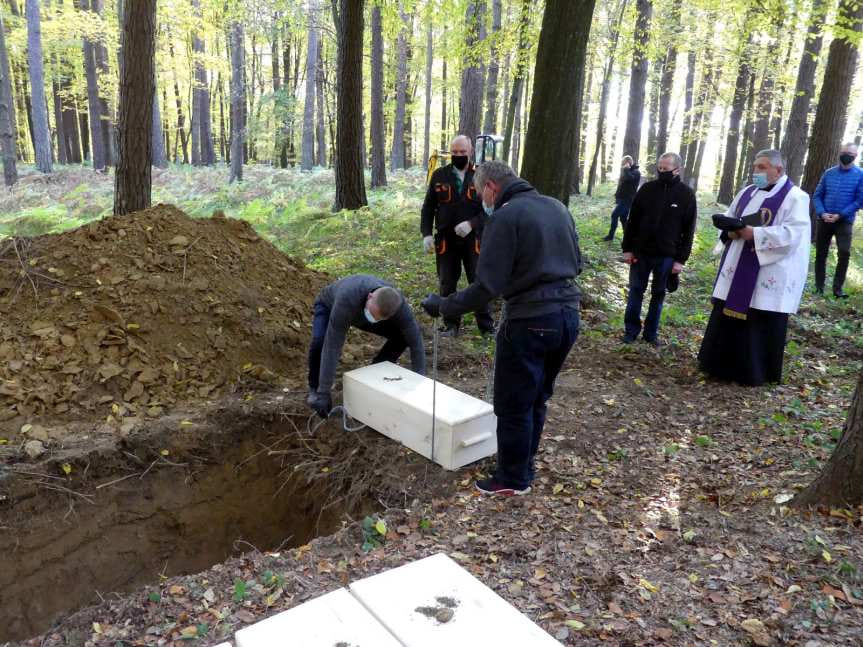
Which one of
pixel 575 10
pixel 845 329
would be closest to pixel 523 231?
pixel 575 10

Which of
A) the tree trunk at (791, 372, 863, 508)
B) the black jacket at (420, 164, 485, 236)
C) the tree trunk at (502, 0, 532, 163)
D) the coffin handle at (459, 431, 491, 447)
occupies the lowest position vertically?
the coffin handle at (459, 431, 491, 447)

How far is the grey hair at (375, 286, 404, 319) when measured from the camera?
438cm

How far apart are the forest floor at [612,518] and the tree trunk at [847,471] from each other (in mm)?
100

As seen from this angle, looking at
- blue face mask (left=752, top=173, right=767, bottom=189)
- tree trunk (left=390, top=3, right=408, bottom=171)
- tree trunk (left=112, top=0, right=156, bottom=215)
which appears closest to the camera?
blue face mask (left=752, top=173, right=767, bottom=189)

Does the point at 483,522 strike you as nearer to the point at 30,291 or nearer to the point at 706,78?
the point at 30,291

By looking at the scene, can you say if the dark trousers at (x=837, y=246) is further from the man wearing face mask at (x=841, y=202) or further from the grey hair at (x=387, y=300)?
the grey hair at (x=387, y=300)

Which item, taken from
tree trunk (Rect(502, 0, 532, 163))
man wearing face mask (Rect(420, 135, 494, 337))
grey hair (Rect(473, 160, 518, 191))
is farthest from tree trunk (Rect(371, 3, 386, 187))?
grey hair (Rect(473, 160, 518, 191))

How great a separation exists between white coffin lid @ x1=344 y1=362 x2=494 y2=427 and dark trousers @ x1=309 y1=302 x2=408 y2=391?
0.27 m

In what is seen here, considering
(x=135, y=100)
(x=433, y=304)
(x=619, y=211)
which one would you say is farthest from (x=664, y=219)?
(x=135, y=100)

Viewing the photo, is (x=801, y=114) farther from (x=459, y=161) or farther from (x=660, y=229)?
(x=459, y=161)

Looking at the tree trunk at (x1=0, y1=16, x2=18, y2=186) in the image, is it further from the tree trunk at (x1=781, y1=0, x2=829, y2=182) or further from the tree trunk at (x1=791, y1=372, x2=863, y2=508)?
the tree trunk at (x1=781, y1=0, x2=829, y2=182)

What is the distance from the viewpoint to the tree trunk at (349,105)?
404 inches

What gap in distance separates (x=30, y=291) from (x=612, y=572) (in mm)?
5819

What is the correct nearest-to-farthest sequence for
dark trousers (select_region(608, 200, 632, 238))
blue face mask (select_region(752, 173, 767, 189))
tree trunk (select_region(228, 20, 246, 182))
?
blue face mask (select_region(752, 173, 767, 189)) → dark trousers (select_region(608, 200, 632, 238)) → tree trunk (select_region(228, 20, 246, 182))
